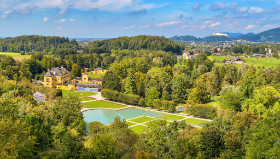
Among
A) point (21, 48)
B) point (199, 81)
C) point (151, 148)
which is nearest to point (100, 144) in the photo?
point (151, 148)

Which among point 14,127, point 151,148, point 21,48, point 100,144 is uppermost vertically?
point 21,48

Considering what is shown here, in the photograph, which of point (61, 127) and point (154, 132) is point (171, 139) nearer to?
point (154, 132)

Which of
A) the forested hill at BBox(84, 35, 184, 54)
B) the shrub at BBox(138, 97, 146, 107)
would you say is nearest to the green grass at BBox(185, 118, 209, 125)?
the shrub at BBox(138, 97, 146, 107)

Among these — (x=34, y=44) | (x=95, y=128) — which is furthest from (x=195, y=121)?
(x=34, y=44)

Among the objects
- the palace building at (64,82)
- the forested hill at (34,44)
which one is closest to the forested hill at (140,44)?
the forested hill at (34,44)

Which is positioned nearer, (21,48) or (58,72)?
(58,72)

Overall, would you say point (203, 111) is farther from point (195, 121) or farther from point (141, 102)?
point (141, 102)

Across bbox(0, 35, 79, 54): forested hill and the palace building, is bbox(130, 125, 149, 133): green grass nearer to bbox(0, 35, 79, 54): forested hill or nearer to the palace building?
the palace building
